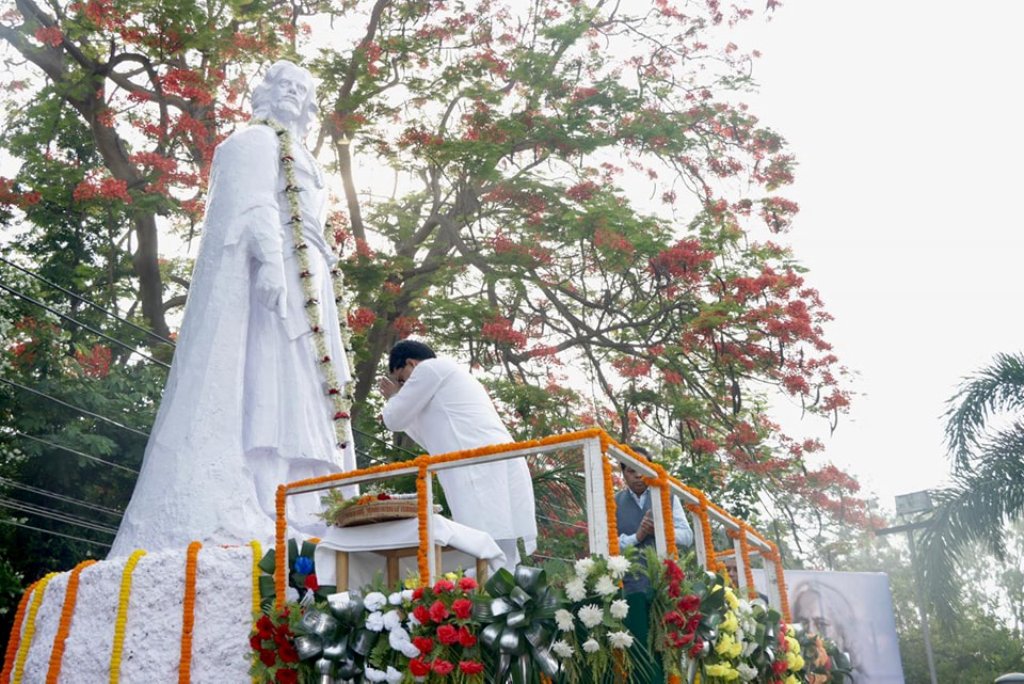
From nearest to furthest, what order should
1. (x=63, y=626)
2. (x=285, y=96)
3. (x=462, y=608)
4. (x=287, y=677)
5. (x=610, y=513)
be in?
(x=462, y=608) < (x=610, y=513) < (x=287, y=677) < (x=63, y=626) < (x=285, y=96)

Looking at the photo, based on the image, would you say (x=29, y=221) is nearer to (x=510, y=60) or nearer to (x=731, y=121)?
(x=510, y=60)

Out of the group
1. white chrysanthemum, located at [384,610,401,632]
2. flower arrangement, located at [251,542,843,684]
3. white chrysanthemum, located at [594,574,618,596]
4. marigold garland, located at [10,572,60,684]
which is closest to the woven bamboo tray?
flower arrangement, located at [251,542,843,684]

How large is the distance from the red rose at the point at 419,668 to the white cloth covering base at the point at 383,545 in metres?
0.66

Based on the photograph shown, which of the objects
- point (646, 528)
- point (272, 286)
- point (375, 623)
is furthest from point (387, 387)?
point (375, 623)

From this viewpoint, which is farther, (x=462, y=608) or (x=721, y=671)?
(x=721, y=671)

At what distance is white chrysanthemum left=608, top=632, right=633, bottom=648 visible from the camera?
15.2ft

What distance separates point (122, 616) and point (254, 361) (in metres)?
1.90

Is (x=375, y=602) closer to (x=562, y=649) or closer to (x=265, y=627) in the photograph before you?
(x=265, y=627)

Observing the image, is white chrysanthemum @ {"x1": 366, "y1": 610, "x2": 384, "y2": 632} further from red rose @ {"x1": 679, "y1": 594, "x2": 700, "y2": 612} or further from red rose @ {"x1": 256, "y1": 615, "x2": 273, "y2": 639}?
red rose @ {"x1": 679, "y1": 594, "x2": 700, "y2": 612}

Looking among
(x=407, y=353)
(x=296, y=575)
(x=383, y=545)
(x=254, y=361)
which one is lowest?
(x=296, y=575)

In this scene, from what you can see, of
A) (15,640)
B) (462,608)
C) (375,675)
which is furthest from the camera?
(15,640)

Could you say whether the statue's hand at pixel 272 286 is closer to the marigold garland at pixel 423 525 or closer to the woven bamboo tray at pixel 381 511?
the woven bamboo tray at pixel 381 511

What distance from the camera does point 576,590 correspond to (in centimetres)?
477

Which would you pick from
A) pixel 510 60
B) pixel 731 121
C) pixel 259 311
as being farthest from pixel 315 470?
pixel 731 121
